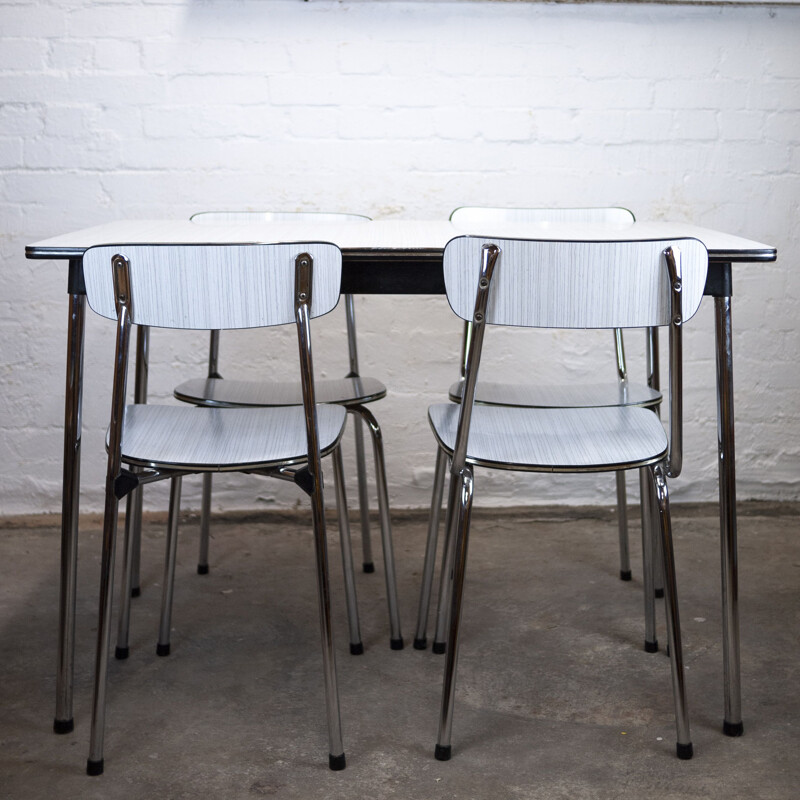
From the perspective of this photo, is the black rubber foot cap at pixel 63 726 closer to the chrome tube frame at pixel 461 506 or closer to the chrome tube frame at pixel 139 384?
the chrome tube frame at pixel 139 384

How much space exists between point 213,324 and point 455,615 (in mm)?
604

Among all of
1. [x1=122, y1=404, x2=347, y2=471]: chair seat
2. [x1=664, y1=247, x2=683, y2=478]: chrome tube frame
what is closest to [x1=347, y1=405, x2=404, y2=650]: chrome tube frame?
[x1=122, y1=404, x2=347, y2=471]: chair seat

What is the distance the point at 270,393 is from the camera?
7.30ft

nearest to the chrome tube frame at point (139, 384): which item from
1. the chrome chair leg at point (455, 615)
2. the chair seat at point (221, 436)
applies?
the chair seat at point (221, 436)

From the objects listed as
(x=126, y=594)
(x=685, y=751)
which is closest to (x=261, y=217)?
(x=126, y=594)

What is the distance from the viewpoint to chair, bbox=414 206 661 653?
207cm

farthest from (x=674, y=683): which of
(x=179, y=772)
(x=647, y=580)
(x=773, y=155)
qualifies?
(x=773, y=155)

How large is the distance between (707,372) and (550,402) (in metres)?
0.95

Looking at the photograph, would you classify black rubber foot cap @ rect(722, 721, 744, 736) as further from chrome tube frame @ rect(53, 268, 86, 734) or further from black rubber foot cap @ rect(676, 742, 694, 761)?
chrome tube frame @ rect(53, 268, 86, 734)

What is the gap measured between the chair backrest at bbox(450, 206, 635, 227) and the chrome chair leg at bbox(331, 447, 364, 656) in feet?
2.51

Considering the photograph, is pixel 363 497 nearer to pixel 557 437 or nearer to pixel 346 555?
pixel 346 555

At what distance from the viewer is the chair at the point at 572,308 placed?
148 cm

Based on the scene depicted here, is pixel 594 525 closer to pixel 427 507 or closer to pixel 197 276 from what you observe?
pixel 427 507

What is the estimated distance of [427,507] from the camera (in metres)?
2.98
